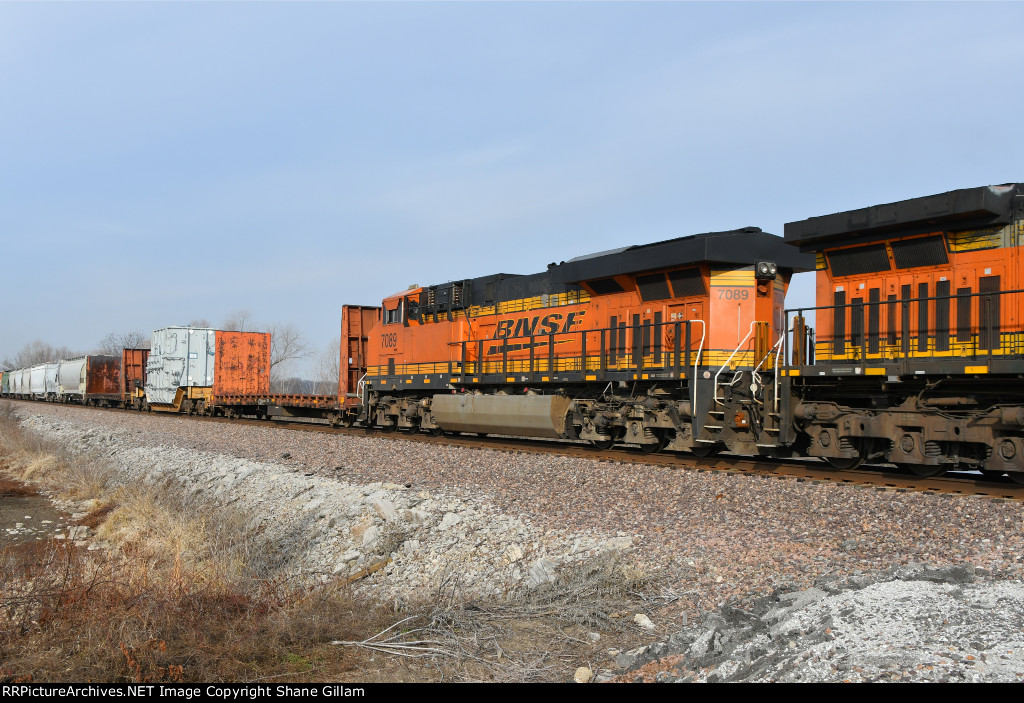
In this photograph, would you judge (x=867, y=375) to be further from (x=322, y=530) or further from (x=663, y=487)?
(x=322, y=530)

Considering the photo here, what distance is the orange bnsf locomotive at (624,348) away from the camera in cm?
1212

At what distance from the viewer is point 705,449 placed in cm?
1223

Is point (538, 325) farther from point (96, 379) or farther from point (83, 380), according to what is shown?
point (83, 380)

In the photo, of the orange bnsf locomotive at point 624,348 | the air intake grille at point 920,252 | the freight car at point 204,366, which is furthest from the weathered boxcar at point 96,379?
the air intake grille at point 920,252

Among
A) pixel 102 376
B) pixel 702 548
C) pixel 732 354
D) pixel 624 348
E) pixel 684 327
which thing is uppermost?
pixel 684 327

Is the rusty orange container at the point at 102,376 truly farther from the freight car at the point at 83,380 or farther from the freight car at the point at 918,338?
the freight car at the point at 918,338

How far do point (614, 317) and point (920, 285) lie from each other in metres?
5.68

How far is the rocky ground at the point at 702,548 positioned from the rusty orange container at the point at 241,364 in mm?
18576

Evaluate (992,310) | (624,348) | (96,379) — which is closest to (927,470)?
(992,310)
